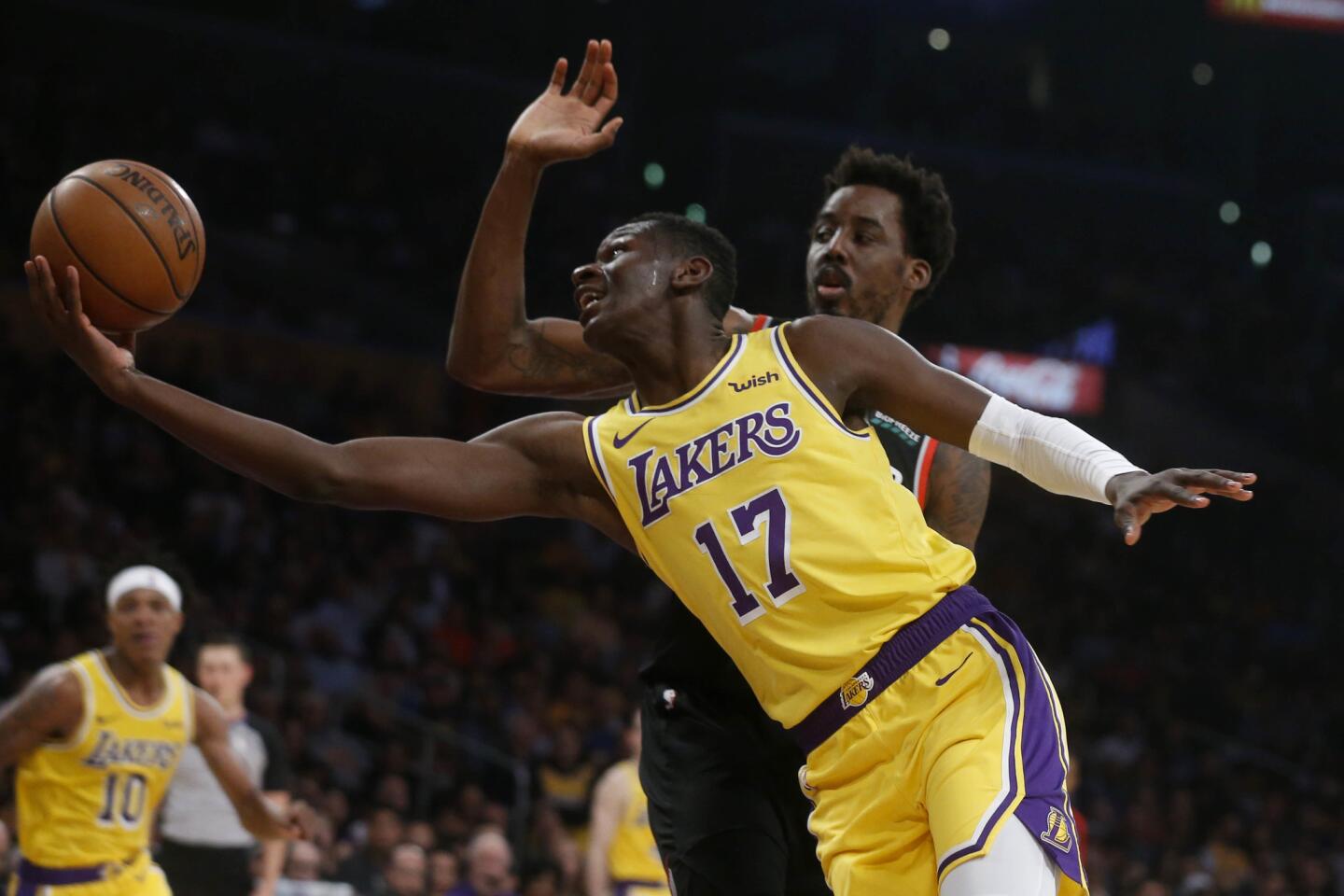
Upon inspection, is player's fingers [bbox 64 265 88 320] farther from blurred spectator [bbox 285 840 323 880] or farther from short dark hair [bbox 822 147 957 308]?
blurred spectator [bbox 285 840 323 880]

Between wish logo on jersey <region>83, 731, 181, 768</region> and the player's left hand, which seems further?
wish logo on jersey <region>83, 731, 181, 768</region>

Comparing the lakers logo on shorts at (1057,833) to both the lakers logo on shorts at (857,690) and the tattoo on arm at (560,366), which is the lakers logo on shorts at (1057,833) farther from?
the tattoo on arm at (560,366)

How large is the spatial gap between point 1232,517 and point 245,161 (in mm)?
12346

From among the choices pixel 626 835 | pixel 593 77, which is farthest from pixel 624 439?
pixel 626 835

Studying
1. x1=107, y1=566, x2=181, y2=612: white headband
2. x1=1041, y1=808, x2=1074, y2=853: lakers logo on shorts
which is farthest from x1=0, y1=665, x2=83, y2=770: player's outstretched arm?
x1=1041, y1=808, x2=1074, y2=853: lakers logo on shorts

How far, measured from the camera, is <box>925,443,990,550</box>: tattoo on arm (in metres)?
4.21

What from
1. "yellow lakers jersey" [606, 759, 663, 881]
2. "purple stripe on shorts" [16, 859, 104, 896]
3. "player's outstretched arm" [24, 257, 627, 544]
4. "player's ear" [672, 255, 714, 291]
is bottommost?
"purple stripe on shorts" [16, 859, 104, 896]

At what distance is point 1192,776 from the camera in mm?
15883

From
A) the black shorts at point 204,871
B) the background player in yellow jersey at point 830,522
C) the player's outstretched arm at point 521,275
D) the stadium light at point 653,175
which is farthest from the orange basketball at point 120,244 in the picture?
the stadium light at point 653,175

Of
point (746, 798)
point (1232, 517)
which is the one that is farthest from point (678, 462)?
point (1232, 517)

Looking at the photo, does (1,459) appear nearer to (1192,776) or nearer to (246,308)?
(246,308)

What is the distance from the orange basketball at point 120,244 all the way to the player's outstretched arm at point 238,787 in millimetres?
2611

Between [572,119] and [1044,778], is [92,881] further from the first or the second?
[1044,778]

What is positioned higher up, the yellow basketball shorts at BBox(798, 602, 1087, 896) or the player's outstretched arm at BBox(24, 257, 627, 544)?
the player's outstretched arm at BBox(24, 257, 627, 544)
